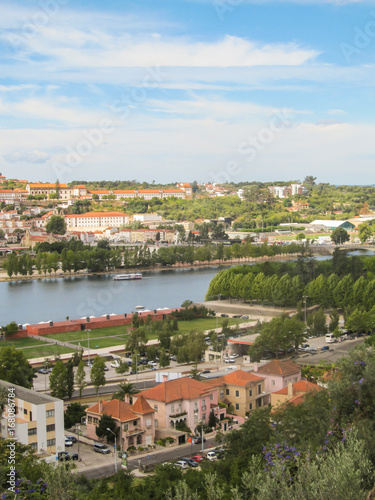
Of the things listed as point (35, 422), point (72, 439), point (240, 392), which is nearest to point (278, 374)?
point (240, 392)

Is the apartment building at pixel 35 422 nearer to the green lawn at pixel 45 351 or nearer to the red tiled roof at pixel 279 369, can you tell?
the red tiled roof at pixel 279 369

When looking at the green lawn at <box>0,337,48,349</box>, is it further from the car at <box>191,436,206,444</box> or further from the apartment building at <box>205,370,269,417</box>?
the car at <box>191,436,206,444</box>

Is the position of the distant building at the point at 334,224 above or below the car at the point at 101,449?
above

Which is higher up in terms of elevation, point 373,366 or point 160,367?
point 373,366

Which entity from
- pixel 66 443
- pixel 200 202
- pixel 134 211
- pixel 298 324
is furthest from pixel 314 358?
pixel 200 202

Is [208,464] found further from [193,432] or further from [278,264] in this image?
[278,264]

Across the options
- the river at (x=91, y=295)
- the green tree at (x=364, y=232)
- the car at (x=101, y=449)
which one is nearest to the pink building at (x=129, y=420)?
the car at (x=101, y=449)

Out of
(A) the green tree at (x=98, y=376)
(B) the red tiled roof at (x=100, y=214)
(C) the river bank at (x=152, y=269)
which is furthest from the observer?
(B) the red tiled roof at (x=100, y=214)
